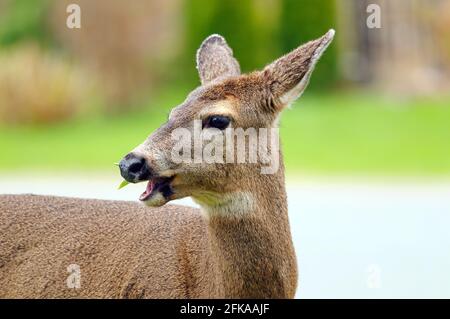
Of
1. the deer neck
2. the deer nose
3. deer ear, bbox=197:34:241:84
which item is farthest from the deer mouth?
deer ear, bbox=197:34:241:84

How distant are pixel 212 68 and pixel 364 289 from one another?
12.2ft

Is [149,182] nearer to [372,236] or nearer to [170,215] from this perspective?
[170,215]

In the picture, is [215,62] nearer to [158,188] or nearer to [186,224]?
[186,224]

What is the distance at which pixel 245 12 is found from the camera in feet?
71.5

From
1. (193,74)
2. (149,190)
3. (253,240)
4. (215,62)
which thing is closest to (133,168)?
(149,190)

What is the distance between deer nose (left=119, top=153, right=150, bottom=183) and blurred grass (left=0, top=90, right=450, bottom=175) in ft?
38.0

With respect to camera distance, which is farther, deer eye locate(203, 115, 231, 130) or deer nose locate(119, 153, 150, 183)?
deer eye locate(203, 115, 231, 130)

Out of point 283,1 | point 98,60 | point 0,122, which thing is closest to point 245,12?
point 283,1

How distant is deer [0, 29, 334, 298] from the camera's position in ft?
17.4

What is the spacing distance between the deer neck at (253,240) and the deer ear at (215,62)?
0.79m

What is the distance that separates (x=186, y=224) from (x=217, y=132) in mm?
777

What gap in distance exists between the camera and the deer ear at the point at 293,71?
5.41m

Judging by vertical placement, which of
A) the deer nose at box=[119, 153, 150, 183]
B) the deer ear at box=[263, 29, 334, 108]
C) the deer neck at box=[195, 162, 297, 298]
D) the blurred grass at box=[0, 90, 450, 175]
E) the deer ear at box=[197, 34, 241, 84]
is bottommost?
the deer neck at box=[195, 162, 297, 298]

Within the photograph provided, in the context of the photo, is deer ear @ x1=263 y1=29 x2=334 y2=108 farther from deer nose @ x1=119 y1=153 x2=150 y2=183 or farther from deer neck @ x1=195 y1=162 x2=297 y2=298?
deer nose @ x1=119 y1=153 x2=150 y2=183
